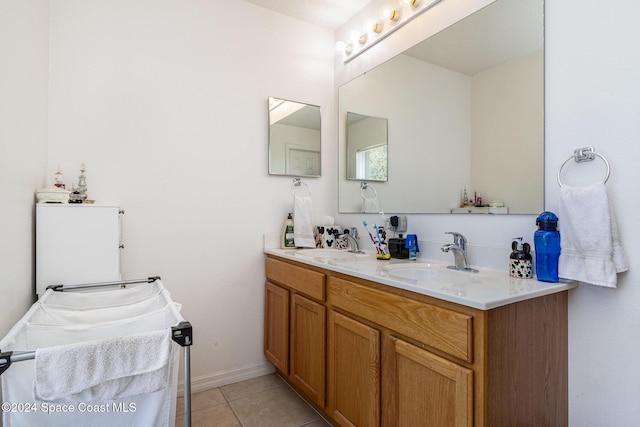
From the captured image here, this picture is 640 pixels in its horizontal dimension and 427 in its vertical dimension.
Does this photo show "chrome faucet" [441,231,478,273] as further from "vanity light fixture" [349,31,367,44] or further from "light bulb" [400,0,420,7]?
"vanity light fixture" [349,31,367,44]

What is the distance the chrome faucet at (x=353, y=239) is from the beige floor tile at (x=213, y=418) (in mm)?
1213

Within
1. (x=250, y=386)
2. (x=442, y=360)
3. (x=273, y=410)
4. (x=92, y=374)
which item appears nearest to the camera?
(x=92, y=374)

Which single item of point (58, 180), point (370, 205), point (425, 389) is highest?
point (58, 180)

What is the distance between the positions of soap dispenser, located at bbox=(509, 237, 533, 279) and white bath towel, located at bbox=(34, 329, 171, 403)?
4.23 feet

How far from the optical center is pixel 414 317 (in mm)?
1156

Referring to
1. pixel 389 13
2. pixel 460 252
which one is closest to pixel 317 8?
pixel 389 13

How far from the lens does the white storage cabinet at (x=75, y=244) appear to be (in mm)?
1464

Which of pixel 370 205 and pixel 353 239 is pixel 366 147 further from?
pixel 353 239

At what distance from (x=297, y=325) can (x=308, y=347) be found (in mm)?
157

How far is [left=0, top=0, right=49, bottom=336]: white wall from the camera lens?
1144 mm

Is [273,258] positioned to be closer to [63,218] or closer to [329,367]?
[329,367]

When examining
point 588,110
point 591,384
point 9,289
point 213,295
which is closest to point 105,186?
point 9,289

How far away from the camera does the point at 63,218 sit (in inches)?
59.0

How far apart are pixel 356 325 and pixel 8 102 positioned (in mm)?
1595
